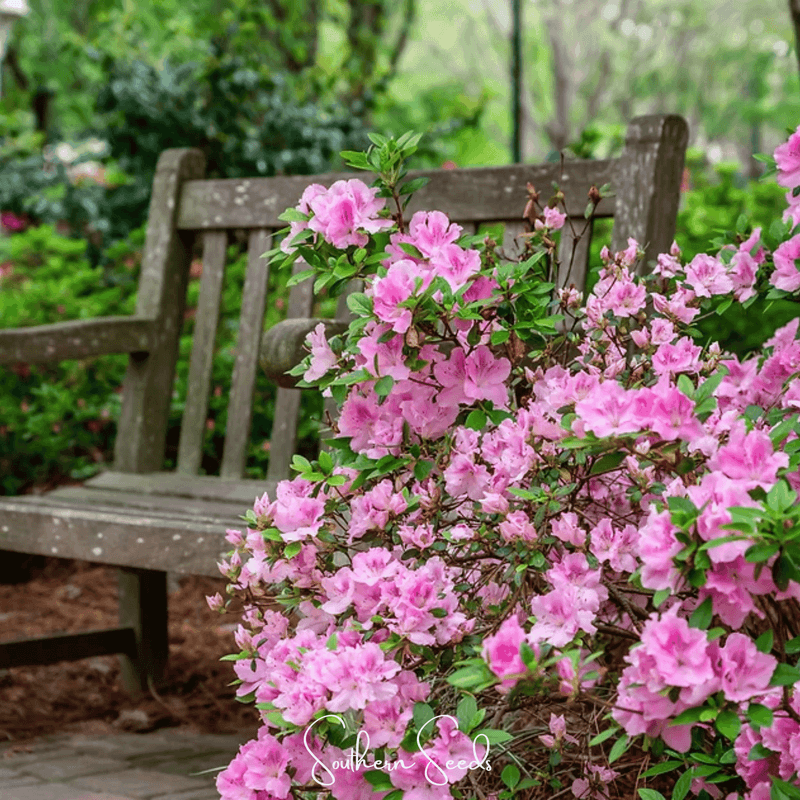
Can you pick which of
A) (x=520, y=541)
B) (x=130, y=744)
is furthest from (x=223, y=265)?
(x=520, y=541)

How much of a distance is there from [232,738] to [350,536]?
58.5 inches

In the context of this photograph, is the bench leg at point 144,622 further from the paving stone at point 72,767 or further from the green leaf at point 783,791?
the green leaf at point 783,791

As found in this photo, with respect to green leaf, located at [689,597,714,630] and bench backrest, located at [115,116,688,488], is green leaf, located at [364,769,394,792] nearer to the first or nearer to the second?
green leaf, located at [689,597,714,630]

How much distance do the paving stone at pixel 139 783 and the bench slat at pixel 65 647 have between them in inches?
19.5

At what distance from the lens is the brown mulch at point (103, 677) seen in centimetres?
316

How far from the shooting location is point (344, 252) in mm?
1852

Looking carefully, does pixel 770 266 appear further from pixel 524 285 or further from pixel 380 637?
pixel 380 637

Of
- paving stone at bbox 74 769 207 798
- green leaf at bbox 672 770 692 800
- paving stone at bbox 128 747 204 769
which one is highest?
green leaf at bbox 672 770 692 800

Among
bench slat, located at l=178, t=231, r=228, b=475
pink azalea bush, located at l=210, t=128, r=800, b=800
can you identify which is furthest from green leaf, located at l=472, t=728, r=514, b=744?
bench slat, located at l=178, t=231, r=228, b=475

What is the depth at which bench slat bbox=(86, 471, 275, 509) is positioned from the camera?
112 inches

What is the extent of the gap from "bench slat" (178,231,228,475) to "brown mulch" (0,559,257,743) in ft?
2.21

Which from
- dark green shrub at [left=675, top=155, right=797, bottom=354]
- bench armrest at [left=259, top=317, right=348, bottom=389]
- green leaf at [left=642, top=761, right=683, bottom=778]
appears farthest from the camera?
dark green shrub at [left=675, top=155, right=797, bottom=354]

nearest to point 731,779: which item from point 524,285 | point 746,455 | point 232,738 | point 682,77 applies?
point 746,455

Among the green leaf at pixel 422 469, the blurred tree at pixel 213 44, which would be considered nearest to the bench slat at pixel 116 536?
the green leaf at pixel 422 469
